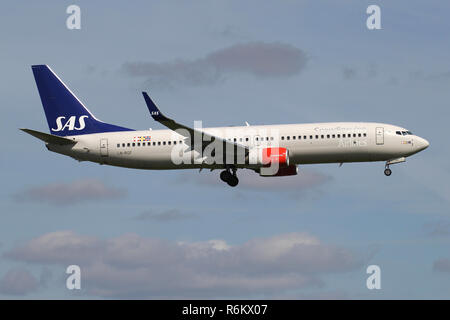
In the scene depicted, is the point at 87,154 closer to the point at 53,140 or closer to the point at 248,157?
the point at 53,140

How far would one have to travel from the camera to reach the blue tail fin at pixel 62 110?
72812 mm

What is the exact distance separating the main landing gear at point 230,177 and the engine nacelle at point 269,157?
3.31 meters

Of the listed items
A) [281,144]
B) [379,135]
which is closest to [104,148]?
[281,144]

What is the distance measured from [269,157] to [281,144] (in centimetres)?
158

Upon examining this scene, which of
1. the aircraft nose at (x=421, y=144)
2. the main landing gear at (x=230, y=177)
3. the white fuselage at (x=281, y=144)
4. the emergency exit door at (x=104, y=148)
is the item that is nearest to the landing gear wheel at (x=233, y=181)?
the main landing gear at (x=230, y=177)

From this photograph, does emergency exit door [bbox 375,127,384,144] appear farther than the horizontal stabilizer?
No

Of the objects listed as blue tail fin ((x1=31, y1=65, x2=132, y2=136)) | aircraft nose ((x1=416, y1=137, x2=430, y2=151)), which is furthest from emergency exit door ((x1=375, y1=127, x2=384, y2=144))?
blue tail fin ((x1=31, y1=65, x2=132, y2=136))

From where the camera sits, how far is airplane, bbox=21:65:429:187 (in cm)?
6619

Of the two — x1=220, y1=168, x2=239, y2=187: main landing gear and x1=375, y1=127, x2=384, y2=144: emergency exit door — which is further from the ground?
x1=375, y1=127, x2=384, y2=144: emergency exit door

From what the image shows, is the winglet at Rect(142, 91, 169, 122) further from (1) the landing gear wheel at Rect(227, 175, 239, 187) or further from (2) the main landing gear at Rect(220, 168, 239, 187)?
(1) the landing gear wheel at Rect(227, 175, 239, 187)

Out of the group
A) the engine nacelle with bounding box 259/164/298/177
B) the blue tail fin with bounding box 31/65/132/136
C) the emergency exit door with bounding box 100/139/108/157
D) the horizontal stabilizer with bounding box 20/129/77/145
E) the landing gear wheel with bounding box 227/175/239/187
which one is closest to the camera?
the engine nacelle with bounding box 259/164/298/177

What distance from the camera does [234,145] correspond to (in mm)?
66562

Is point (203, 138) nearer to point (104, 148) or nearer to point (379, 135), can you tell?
point (104, 148)

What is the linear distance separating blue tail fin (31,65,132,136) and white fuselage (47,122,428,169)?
5.56 feet
